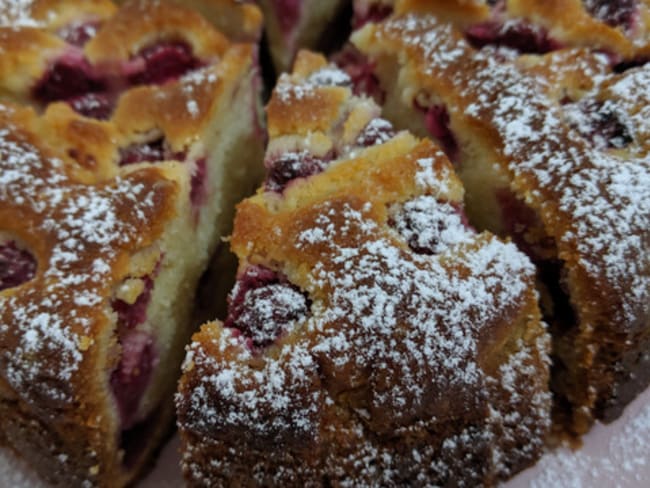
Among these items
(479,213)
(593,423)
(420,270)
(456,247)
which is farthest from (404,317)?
(593,423)

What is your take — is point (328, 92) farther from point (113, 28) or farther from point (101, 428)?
point (101, 428)

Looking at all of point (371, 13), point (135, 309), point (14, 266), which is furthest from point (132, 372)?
point (371, 13)

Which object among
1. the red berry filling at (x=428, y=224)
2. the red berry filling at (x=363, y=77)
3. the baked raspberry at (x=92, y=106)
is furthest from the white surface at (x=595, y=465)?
the red berry filling at (x=363, y=77)

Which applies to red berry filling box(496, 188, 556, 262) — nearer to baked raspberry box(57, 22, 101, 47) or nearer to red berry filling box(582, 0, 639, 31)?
red berry filling box(582, 0, 639, 31)

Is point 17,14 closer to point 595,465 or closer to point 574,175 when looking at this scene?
point 574,175

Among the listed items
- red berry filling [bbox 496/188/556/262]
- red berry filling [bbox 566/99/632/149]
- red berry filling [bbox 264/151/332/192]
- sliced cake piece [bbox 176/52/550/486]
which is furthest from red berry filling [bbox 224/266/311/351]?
red berry filling [bbox 566/99/632/149]

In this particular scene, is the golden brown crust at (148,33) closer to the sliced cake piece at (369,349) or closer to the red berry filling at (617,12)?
the sliced cake piece at (369,349)
